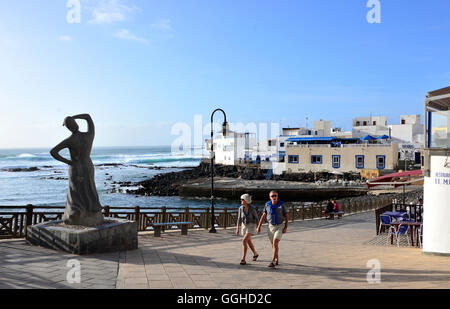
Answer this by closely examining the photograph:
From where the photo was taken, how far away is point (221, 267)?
8227mm

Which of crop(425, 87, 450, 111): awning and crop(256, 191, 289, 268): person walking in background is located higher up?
crop(425, 87, 450, 111): awning

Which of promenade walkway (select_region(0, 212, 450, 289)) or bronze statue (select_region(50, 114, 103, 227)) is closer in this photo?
promenade walkway (select_region(0, 212, 450, 289))

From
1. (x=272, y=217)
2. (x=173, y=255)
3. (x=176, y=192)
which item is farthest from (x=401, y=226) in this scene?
(x=176, y=192)

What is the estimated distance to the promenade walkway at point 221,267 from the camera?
22.5 feet

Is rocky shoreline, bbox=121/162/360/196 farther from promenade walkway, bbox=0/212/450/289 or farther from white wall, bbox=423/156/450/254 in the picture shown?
promenade walkway, bbox=0/212/450/289

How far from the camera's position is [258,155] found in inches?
3059

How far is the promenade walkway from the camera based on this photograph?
6.85 metres

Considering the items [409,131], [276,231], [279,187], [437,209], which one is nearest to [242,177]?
[279,187]

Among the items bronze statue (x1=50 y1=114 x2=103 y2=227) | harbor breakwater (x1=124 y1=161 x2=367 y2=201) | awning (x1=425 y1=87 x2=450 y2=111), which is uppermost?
awning (x1=425 y1=87 x2=450 y2=111)

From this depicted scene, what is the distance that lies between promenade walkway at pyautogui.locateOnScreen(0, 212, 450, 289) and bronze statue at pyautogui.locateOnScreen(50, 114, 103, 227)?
1097mm

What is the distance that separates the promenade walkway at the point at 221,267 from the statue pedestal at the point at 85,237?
0.27 metres

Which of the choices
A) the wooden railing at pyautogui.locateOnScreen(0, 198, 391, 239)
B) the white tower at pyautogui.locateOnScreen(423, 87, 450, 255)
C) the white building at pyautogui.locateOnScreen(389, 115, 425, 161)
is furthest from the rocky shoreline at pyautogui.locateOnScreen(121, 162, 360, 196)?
the white tower at pyautogui.locateOnScreen(423, 87, 450, 255)

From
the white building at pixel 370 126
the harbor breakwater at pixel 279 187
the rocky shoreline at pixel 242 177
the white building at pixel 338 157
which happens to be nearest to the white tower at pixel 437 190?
the harbor breakwater at pixel 279 187
